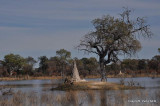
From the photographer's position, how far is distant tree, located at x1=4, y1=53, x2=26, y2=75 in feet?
338

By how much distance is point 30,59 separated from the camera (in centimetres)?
12419

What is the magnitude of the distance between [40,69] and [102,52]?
2708 inches

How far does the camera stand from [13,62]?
104 meters

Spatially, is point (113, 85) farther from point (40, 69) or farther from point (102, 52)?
point (40, 69)

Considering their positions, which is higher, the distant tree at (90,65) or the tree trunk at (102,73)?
the distant tree at (90,65)

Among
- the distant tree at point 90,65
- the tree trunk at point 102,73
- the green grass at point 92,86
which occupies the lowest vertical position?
the green grass at point 92,86

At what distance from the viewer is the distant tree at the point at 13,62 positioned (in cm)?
10288

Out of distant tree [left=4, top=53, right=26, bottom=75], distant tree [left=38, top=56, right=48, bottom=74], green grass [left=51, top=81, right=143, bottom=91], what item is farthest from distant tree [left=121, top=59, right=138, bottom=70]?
green grass [left=51, top=81, right=143, bottom=91]

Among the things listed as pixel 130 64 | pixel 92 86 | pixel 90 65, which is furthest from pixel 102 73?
pixel 130 64

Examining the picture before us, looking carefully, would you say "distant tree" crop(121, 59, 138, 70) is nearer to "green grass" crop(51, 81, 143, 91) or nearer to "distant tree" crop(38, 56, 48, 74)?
"distant tree" crop(38, 56, 48, 74)

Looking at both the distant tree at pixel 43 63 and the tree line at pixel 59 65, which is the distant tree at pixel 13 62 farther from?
the distant tree at pixel 43 63

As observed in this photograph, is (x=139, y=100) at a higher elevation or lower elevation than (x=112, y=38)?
lower

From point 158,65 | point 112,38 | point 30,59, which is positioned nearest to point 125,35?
point 112,38

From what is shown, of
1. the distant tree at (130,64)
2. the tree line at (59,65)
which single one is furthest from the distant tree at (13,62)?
the distant tree at (130,64)
